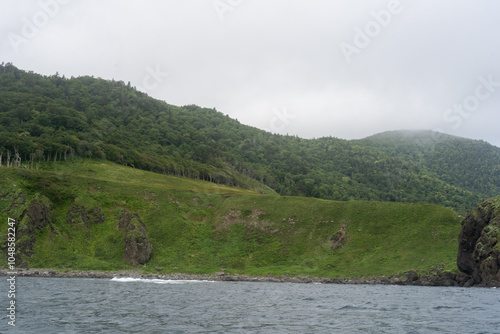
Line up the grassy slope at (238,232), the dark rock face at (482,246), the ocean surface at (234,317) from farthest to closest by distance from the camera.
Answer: the grassy slope at (238,232) < the dark rock face at (482,246) < the ocean surface at (234,317)

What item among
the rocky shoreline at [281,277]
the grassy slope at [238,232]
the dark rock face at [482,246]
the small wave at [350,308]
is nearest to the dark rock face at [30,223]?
the grassy slope at [238,232]

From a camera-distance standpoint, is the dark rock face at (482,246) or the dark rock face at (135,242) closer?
the dark rock face at (482,246)

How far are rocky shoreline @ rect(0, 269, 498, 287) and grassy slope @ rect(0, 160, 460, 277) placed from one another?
4.32 metres

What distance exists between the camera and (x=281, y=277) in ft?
294

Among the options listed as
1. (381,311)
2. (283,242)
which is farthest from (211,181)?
(381,311)

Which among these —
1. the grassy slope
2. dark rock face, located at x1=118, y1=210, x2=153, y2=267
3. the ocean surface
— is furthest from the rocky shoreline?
the ocean surface

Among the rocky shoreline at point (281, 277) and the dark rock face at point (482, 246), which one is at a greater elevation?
the dark rock face at point (482, 246)

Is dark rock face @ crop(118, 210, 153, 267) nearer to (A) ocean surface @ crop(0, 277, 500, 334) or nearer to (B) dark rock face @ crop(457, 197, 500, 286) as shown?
(A) ocean surface @ crop(0, 277, 500, 334)

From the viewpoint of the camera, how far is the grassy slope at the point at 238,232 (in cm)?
9275

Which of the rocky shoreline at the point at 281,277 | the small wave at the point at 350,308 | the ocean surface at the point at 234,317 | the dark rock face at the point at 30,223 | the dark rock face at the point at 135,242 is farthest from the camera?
the dark rock face at the point at 135,242

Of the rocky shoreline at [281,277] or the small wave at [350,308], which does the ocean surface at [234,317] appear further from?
the rocky shoreline at [281,277]

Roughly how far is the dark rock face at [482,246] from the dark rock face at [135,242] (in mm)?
73141

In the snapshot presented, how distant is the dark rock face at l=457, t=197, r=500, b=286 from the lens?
227 feet

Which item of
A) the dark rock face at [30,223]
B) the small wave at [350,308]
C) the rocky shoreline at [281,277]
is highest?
the dark rock face at [30,223]
